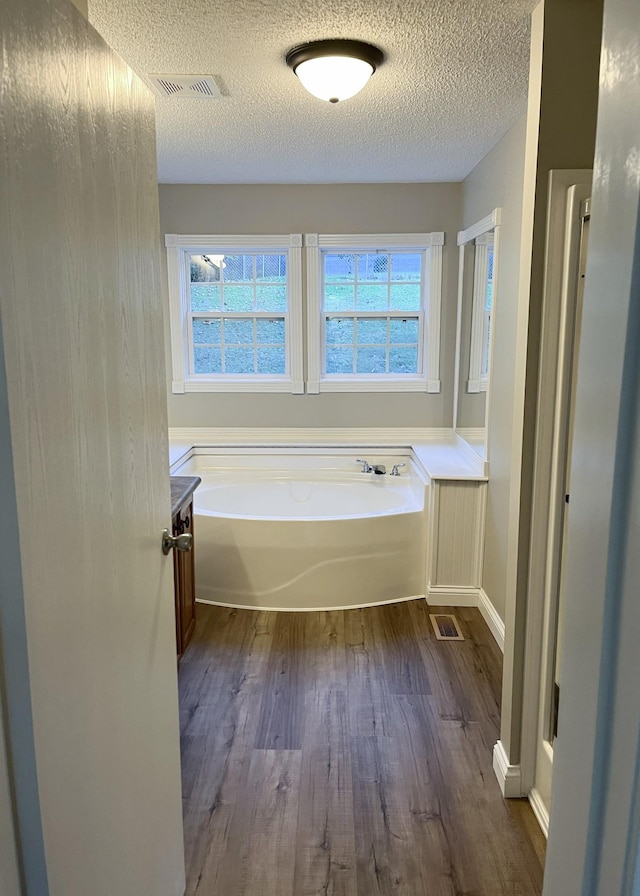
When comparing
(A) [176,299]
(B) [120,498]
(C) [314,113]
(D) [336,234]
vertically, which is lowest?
(B) [120,498]

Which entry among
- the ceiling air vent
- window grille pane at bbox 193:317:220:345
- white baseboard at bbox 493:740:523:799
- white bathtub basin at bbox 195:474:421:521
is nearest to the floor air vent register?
white bathtub basin at bbox 195:474:421:521

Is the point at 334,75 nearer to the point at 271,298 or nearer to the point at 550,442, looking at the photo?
the point at 550,442

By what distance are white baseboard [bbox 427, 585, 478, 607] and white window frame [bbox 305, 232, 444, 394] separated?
5.41ft

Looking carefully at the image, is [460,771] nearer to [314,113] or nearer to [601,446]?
[601,446]

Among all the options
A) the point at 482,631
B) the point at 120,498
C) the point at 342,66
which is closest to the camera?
the point at 120,498

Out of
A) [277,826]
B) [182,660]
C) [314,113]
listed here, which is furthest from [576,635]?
[314,113]

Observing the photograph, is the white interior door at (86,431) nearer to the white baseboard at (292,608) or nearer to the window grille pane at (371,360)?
the white baseboard at (292,608)

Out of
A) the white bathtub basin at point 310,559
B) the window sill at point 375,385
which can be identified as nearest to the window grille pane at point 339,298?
the window sill at point 375,385

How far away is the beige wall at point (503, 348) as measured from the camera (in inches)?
124

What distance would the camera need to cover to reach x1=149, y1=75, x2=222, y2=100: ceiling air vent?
2512mm

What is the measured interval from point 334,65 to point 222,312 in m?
2.73

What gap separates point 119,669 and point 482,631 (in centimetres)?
254

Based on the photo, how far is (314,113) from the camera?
297 cm

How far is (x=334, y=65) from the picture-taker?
2.26 m
